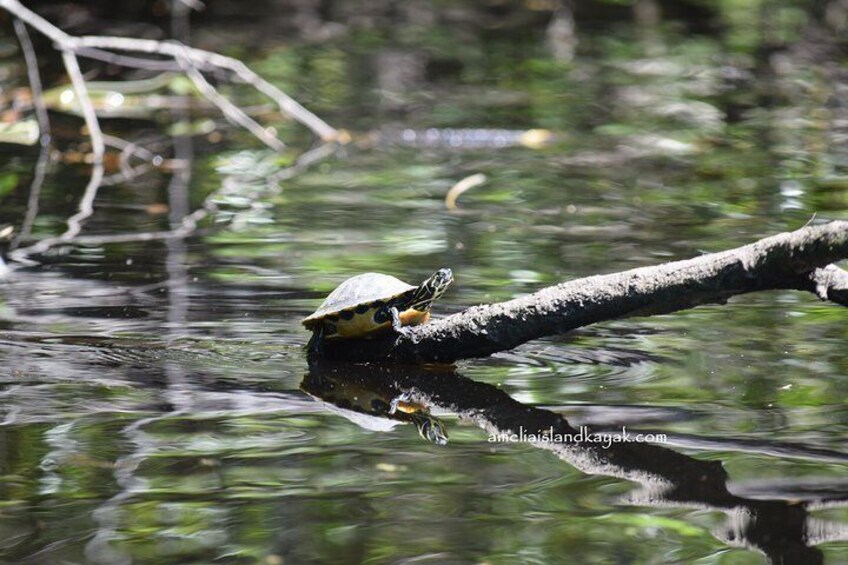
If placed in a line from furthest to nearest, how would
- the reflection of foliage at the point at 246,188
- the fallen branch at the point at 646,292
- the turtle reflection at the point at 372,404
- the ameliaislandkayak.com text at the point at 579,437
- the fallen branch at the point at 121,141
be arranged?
the reflection of foliage at the point at 246,188
the fallen branch at the point at 121,141
the turtle reflection at the point at 372,404
the ameliaislandkayak.com text at the point at 579,437
the fallen branch at the point at 646,292

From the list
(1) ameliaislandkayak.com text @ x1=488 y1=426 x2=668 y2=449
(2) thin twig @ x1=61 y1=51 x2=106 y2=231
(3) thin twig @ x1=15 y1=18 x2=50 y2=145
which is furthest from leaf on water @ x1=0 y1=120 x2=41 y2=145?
(1) ameliaislandkayak.com text @ x1=488 y1=426 x2=668 y2=449

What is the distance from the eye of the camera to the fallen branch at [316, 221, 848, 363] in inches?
139

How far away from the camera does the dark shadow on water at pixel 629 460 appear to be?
3.08 m

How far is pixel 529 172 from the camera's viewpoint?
8055mm

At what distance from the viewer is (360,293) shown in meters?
4.27

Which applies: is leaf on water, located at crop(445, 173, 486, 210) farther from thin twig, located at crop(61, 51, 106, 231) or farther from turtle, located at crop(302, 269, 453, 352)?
turtle, located at crop(302, 269, 453, 352)

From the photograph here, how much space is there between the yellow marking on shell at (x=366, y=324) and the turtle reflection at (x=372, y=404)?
0.46 feet

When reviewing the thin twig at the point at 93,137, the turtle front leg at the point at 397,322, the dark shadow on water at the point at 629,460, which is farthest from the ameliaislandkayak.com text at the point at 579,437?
the thin twig at the point at 93,137

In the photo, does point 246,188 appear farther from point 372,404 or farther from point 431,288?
point 372,404

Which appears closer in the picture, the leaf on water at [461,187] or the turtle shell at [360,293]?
the turtle shell at [360,293]

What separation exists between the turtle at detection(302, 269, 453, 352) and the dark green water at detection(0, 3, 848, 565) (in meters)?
0.14

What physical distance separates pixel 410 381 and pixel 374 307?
250 mm

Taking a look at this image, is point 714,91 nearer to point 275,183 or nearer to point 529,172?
point 529,172

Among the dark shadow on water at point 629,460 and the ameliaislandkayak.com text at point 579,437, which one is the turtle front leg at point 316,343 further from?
the ameliaislandkayak.com text at point 579,437
